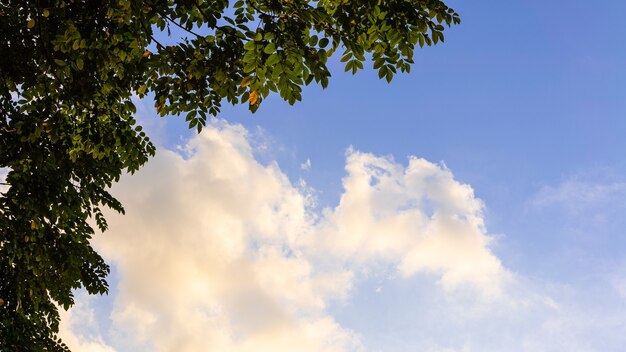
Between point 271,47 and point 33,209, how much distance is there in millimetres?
5203

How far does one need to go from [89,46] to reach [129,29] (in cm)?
61

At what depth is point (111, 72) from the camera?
29.3 ft

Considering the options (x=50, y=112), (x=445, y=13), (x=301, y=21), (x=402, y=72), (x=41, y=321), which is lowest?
(x=41, y=321)

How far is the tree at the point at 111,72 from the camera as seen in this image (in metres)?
5.94

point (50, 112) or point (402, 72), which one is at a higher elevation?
point (402, 72)

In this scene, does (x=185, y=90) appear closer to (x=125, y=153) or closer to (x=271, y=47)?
(x=125, y=153)

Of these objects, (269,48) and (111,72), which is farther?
(111,72)

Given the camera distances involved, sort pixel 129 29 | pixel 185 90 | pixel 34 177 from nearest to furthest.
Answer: pixel 129 29 < pixel 185 90 < pixel 34 177

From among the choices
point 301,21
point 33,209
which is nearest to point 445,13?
point 301,21

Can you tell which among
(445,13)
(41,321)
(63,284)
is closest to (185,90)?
(445,13)

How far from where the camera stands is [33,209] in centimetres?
845

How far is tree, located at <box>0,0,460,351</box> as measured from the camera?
5.94 meters

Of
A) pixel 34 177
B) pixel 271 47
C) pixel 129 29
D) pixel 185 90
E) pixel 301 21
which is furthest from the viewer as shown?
pixel 34 177

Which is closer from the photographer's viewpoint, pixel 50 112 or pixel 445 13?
pixel 445 13
